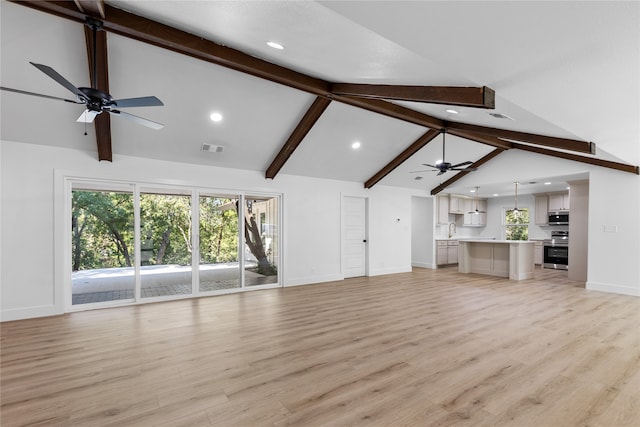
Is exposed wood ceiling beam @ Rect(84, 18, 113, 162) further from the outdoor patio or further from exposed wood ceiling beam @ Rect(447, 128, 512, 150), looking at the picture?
exposed wood ceiling beam @ Rect(447, 128, 512, 150)

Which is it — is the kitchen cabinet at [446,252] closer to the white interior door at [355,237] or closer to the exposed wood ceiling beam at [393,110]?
the white interior door at [355,237]

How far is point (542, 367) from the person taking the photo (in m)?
2.77

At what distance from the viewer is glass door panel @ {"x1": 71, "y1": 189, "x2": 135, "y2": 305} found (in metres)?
4.82

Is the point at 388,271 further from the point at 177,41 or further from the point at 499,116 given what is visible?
the point at 177,41

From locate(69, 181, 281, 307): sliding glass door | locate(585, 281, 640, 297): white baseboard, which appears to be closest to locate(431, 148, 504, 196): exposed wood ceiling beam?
locate(585, 281, 640, 297): white baseboard

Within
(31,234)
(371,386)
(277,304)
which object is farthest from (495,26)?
(31,234)

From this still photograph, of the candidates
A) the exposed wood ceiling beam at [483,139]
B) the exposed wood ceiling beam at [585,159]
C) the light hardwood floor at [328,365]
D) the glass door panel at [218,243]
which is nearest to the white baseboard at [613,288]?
the light hardwood floor at [328,365]

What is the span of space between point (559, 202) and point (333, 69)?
906 cm

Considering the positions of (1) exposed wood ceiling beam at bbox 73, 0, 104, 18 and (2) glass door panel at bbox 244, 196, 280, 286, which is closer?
(1) exposed wood ceiling beam at bbox 73, 0, 104, 18

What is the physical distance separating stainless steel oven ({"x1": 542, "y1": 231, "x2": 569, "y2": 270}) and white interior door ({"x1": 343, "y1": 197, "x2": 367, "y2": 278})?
5714 millimetres

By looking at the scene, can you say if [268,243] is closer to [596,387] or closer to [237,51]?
[237,51]

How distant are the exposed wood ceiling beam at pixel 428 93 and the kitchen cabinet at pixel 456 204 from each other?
283 inches

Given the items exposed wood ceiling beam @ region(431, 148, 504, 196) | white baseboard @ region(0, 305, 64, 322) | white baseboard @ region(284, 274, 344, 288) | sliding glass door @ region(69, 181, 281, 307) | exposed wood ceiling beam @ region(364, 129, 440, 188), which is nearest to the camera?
white baseboard @ region(0, 305, 64, 322)

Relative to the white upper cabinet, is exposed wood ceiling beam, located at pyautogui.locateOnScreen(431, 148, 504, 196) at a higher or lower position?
higher
